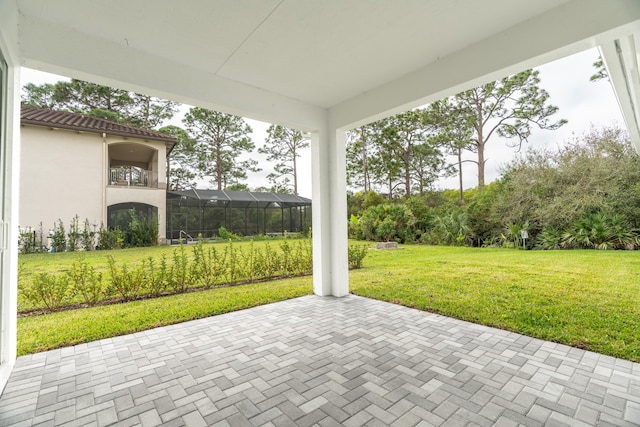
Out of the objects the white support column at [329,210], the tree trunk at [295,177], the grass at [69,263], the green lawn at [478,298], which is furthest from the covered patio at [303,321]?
the tree trunk at [295,177]

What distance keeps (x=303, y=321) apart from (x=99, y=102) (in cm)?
1264

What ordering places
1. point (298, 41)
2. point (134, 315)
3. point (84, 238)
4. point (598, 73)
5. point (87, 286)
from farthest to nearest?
1. point (598, 73)
2. point (84, 238)
3. point (87, 286)
4. point (134, 315)
5. point (298, 41)

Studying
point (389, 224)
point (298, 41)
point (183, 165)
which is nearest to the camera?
point (298, 41)

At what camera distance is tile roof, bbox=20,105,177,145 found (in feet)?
28.5

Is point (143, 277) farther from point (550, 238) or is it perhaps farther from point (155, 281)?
point (550, 238)

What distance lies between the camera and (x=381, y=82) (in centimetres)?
404

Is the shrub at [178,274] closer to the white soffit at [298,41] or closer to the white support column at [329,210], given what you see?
the white support column at [329,210]

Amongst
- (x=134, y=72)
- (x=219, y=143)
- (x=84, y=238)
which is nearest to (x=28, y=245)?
(x=84, y=238)

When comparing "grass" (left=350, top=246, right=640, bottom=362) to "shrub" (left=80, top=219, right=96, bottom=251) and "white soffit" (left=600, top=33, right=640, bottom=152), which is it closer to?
"white soffit" (left=600, top=33, right=640, bottom=152)

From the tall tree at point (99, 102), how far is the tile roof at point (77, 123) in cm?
60

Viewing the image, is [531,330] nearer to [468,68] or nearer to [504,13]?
[468,68]

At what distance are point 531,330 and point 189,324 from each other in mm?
4426

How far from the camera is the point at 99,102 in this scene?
11.3m

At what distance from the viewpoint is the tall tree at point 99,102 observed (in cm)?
1068
